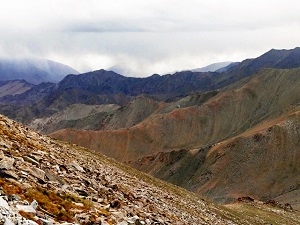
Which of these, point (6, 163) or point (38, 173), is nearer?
point (6, 163)

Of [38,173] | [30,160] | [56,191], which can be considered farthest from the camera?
[30,160]

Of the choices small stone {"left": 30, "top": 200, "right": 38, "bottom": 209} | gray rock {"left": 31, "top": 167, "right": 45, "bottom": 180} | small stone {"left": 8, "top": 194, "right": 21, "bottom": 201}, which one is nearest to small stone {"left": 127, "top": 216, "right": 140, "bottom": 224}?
gray rock {"left": 31, "top": 167, "right": 45, "bottom": 180}

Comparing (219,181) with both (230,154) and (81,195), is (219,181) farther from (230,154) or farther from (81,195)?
(81,195)

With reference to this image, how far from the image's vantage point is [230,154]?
6048 inches

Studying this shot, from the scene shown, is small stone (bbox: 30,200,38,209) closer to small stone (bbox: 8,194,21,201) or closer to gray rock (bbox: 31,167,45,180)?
small stone (bbox: 8,194,21,201)

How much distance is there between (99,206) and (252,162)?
135304mm

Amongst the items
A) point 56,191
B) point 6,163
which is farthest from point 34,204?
point 56,191

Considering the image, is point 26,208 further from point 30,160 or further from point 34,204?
point 30,160

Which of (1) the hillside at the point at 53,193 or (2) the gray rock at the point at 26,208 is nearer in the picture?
(2) the gray rock at the point at 26,208

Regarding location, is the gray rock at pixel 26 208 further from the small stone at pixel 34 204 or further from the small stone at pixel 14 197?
the small stone at pixel 14 197

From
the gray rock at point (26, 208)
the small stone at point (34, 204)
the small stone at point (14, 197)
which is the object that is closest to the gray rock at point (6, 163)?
the small stone at point (14, 197)

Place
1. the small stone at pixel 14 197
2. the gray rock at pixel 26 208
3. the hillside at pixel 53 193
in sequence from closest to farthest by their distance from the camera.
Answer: the gray rock at pixel 26 208, the small stone at pixel 14 197, the hillside at pixel 53 193

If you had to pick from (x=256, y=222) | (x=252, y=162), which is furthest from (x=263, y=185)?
(x=256, y=222)

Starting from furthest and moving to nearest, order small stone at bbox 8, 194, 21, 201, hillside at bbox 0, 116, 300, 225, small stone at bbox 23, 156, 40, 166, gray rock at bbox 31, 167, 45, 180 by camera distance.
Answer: small stone at bbox 23, 156, 40, 166 → gray rock at bbox 31, 167, 45, 180 → hillside at bbox 0, 116, 300, 225 → small stone at bbox 8, 194, 21, 201
